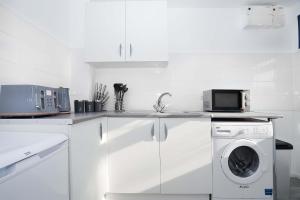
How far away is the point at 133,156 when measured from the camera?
2254 mm

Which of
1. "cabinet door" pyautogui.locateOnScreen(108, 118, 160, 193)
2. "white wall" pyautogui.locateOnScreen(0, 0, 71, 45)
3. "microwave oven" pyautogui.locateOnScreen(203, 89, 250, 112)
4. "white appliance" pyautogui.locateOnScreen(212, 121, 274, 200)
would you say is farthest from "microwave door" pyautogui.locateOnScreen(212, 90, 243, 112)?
"white wall" pyautogui.locateOnScreen(0, 0, 71, 45)

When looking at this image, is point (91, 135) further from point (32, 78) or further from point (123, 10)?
point (123, 10)

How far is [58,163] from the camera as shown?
117 centimetres

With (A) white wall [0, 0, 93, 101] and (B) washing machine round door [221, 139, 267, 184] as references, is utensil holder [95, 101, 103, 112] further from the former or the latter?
(B) washing machine round door [221, 139, 267, 184]

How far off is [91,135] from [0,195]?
3.58 feet

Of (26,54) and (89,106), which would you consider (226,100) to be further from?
(26,54)

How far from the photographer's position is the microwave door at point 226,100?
250 centimetres

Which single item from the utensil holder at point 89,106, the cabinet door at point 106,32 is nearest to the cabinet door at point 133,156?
the utensil holder at point 89,106

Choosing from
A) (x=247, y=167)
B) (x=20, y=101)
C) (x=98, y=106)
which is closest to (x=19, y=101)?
(x=20, y=101)

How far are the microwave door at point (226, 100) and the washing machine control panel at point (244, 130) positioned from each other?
0.38m

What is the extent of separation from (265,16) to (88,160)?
2704mm

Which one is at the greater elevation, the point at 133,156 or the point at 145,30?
the point at 145,30

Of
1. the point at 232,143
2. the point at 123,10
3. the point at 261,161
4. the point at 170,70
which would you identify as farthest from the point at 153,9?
the point at 261,161

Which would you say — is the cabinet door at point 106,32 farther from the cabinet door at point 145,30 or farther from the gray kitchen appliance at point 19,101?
the gray kitchen appliance at point 19,101
